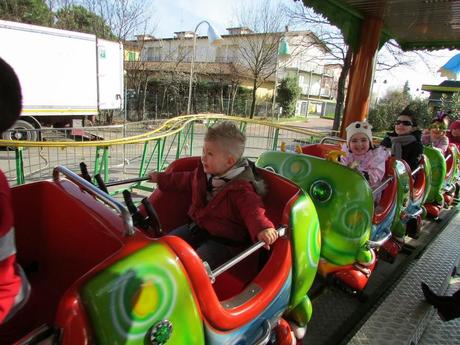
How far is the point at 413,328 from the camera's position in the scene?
197 cm

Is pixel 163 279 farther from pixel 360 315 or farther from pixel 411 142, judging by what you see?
pixel 411 142

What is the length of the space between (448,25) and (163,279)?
173 inches

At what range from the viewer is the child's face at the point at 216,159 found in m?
1.73

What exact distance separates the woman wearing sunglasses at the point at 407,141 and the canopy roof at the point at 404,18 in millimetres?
1002

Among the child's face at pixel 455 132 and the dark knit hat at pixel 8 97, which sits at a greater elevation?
the dark knit hat at pixel 8 97

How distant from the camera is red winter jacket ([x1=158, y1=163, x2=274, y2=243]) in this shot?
5.30 feet

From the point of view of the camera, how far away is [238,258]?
1.32m

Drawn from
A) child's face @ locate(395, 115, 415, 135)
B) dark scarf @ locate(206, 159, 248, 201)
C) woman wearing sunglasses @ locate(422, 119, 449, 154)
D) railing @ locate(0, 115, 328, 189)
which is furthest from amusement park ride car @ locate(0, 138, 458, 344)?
woman wearing sunglasses @ locate(422, 119, 449, 154)

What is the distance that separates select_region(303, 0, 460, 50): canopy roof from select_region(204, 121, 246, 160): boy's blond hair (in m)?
1.98

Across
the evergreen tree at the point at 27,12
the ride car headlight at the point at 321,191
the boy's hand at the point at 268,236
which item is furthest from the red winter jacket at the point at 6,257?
the evergreen tree at the point at 27,12

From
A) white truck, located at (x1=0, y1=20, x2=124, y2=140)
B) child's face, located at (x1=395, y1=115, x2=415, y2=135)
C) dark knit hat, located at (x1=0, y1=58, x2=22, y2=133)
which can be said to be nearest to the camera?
dark knit hat, located at (x1=0, y1=58, x2=22, y2=133)

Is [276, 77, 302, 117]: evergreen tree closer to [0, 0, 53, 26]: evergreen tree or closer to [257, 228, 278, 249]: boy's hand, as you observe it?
[0, 0, 53, 26]: evergreen tree

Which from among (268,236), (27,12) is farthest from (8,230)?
(27,12)

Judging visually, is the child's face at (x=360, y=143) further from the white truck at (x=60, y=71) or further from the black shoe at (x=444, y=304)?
the white truck at (x=60, y=71)
